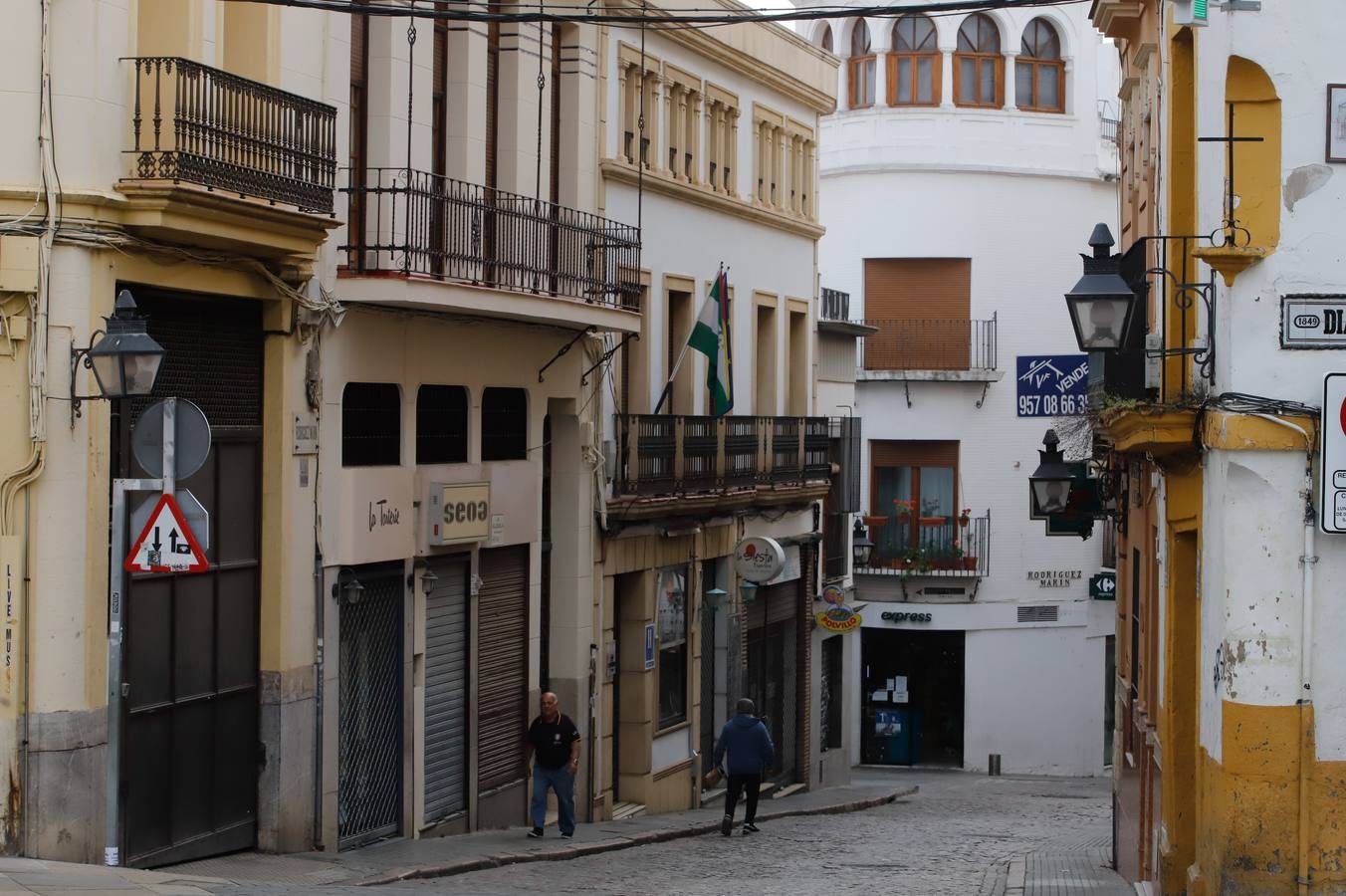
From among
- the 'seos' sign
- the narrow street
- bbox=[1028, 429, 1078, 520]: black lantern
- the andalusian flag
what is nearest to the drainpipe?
the narrow street

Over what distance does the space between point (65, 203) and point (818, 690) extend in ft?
71.3

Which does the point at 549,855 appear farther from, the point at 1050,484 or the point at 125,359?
the point at 125,359

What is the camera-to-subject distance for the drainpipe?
11.4 m

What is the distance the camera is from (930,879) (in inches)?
736

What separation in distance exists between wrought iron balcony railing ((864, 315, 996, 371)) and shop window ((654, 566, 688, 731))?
539 inches

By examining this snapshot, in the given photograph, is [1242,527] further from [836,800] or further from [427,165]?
[836,800]

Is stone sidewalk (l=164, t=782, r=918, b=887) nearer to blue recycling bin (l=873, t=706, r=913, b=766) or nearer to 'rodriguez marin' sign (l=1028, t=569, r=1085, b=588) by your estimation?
blue recycling bin (l=873, t=706, r=913, b=766)

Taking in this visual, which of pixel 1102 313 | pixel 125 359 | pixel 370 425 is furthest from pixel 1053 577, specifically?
pixel 125 359

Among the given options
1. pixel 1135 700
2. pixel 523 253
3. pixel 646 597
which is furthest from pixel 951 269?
pixel 1135 700

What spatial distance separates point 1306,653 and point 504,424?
11835 mm

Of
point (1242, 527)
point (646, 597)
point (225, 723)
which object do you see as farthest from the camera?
point (646, 597)

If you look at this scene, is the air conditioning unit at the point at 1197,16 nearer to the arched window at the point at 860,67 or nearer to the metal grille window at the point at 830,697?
the metal grille window at the point at 830,697

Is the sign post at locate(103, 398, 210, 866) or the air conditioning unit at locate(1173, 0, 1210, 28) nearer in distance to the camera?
the air conditioning unit at locate(1173, 0, 1210, 28)

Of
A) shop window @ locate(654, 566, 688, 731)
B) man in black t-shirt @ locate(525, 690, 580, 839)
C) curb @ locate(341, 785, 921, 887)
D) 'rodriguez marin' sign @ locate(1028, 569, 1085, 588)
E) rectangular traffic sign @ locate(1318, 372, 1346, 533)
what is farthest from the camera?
'rodriguez marin' sign @ locate(1028, 569, 1085, 588)
